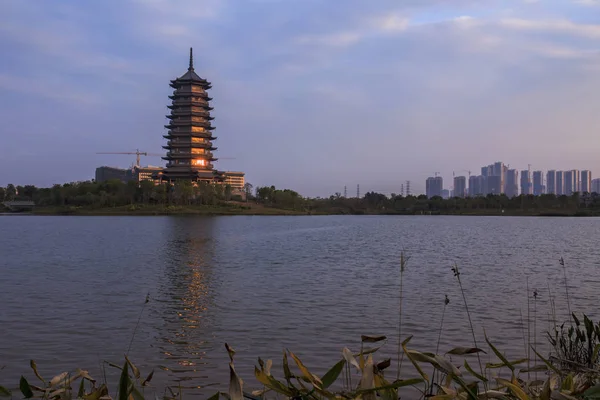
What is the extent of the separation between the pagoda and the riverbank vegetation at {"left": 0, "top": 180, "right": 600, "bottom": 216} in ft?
16.5

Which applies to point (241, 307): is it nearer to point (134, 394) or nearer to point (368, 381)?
point (134, 394)

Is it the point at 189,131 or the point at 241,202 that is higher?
the point at 189,131

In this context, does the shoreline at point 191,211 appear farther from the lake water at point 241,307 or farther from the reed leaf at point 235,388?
the reed leaf at point 235,388

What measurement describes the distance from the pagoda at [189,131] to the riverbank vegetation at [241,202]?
5040 mm

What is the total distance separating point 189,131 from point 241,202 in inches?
865

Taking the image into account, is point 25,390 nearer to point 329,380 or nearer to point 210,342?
point 329,380

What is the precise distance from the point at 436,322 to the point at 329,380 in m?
9.26

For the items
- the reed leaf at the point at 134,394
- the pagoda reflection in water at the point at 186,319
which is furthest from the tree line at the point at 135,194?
the reed leaf at the point at 134,394

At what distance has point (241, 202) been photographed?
124 metres

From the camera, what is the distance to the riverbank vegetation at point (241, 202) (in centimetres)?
10780

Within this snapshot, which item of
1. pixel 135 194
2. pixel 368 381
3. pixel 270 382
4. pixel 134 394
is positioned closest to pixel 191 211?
pixel 135 194

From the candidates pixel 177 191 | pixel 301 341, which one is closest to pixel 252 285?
pixel 301 341

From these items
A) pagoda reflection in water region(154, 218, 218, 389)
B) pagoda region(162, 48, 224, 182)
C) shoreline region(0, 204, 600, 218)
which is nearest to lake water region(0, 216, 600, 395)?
pagoda reflection in water region(154, 218, 218, 389)

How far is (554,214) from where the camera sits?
13238 centimetres
